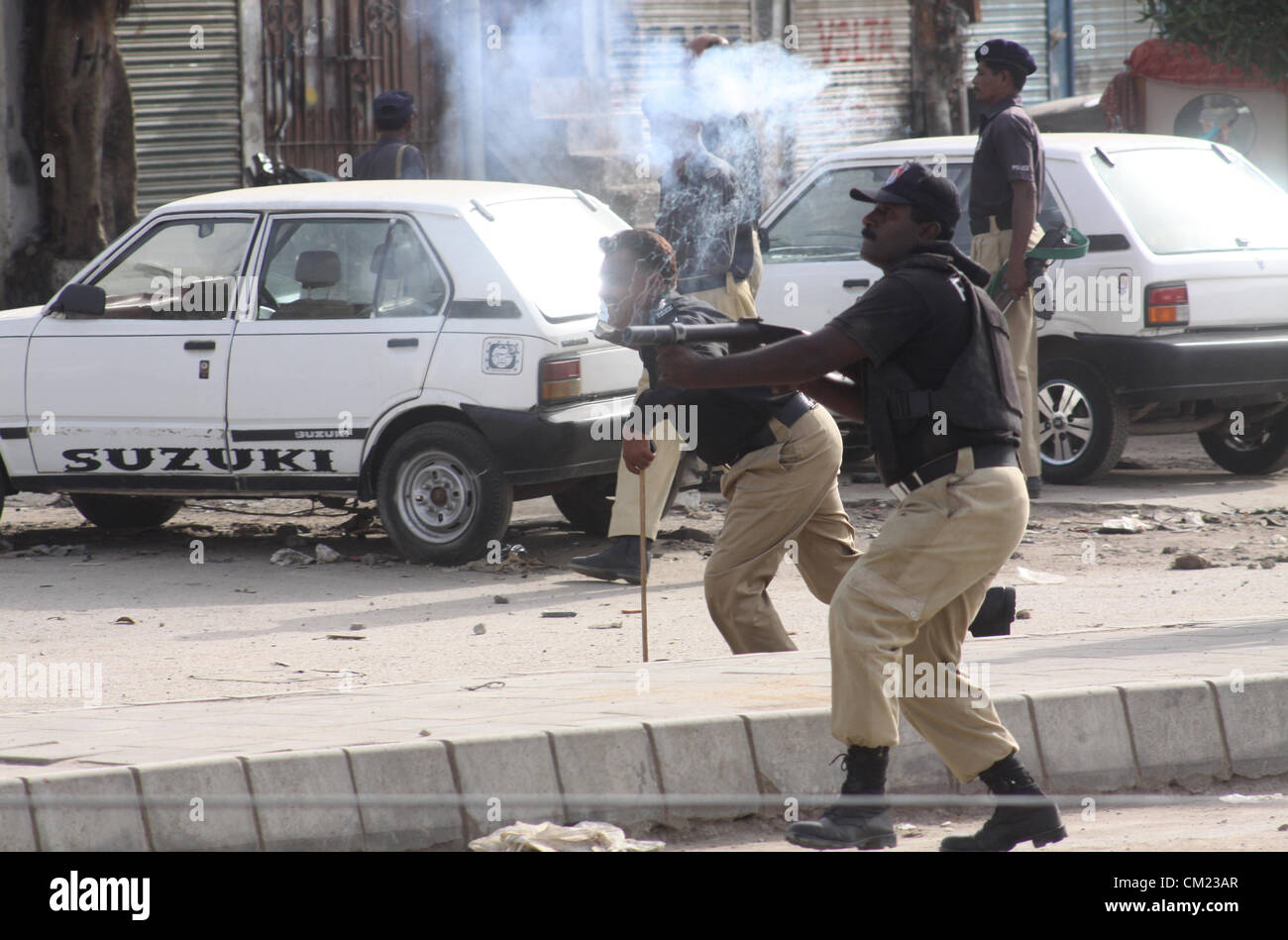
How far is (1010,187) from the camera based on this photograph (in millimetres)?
8562

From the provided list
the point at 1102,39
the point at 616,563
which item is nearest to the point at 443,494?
the point at 616,563

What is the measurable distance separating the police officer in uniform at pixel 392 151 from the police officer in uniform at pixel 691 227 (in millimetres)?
2189

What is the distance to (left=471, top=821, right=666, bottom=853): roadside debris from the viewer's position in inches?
176

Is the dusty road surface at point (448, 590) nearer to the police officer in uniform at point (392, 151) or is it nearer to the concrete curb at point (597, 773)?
the concrete curb at point (597, 773)

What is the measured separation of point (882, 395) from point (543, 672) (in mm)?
2200

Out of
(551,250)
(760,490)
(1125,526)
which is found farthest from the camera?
(1125,526)

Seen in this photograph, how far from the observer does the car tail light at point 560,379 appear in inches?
320

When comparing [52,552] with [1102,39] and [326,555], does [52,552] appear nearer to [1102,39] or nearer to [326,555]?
[326,555]

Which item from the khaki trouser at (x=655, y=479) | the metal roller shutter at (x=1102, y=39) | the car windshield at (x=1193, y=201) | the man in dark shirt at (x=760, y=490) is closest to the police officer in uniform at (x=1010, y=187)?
the khaki trouser at (x=655, y=479)

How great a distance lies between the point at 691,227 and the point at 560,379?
34.1 inches

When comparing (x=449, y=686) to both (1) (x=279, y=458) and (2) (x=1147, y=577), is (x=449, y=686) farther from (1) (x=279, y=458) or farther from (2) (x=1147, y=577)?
(2) (x=1147, y=577)

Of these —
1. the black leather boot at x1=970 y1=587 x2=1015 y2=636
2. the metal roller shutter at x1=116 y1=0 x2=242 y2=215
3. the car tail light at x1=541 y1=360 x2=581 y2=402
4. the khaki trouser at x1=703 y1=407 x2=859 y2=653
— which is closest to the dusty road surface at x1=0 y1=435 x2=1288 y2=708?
the car tail light at x1=541 y1=360 x2=581 y2=402

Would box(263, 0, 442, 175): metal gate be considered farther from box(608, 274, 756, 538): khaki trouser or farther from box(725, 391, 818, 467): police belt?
box(725, 391, 818, 467): police belt

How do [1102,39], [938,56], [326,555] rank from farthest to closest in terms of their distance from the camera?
[1102,39]
[938,56]
[326,555]
